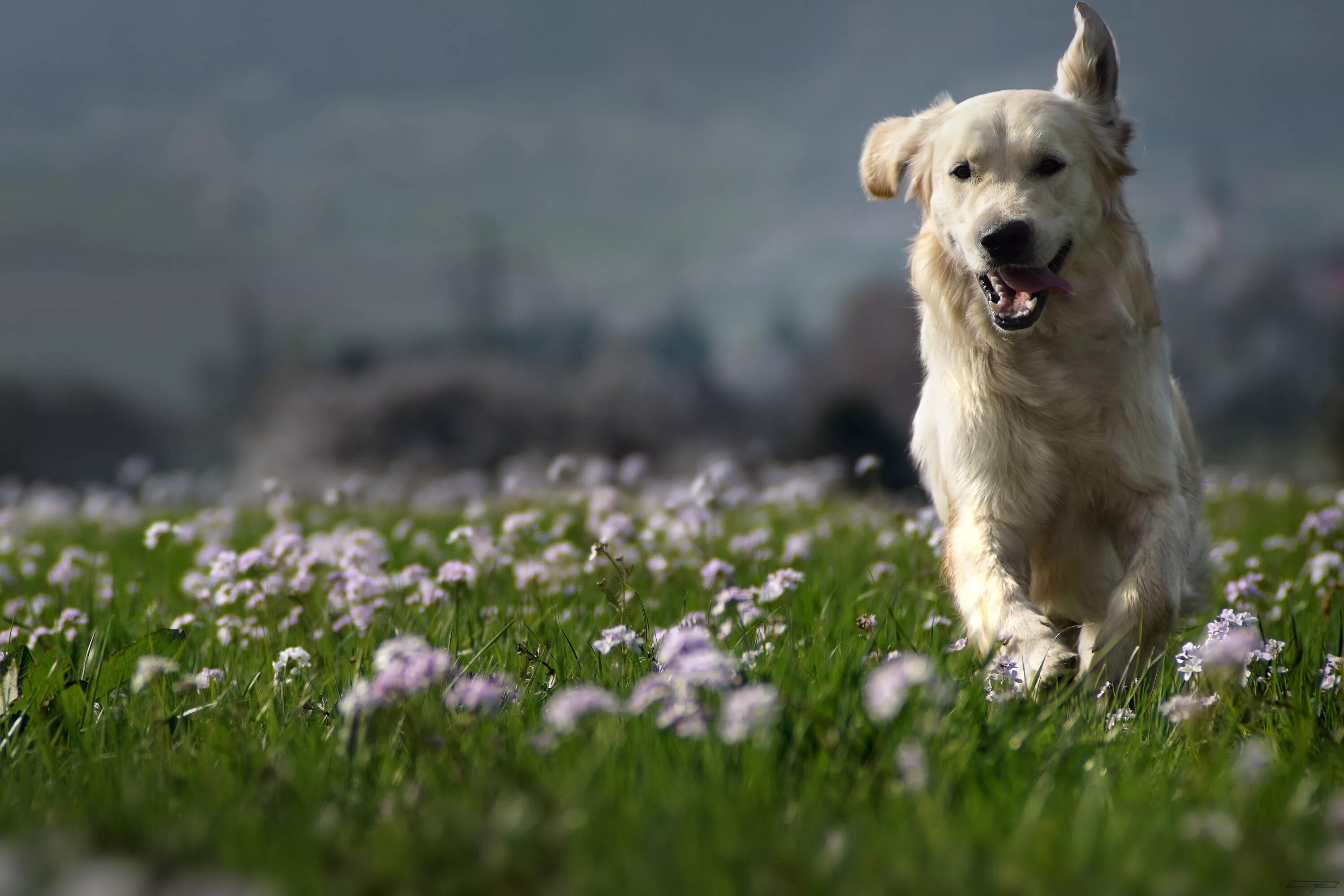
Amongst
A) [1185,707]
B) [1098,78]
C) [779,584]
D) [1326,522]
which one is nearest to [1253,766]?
[1185,707]

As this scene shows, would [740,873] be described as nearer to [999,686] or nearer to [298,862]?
[298,862]

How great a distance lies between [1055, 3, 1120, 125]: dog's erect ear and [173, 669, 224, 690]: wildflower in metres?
3.19

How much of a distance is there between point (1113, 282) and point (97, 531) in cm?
735

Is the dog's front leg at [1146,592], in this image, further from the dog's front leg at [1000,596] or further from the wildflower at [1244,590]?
the wildflower at [1244,590]

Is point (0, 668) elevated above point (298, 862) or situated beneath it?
situated beneath

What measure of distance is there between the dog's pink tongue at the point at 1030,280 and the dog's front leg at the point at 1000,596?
73 cm

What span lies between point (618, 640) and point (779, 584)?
0.83 m

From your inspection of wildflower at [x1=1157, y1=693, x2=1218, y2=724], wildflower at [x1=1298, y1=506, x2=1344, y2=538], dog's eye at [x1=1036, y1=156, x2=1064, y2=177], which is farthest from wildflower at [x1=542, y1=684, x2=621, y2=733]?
wildflower at [x1=1298, y1=506, x2=1344, y2=538]

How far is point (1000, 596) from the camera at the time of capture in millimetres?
3215

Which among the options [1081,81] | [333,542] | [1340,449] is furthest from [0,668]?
[1340,449]

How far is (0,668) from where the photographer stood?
2.81 m

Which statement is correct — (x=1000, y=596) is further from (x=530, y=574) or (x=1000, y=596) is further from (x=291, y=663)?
(x=291, y=663)

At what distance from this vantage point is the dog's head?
339 centimetres

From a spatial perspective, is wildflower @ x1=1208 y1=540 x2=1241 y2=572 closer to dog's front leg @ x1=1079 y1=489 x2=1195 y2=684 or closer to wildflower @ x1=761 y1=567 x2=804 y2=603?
dog's front leg @ x1=1079 y1=489 x2=1195 y2=684
